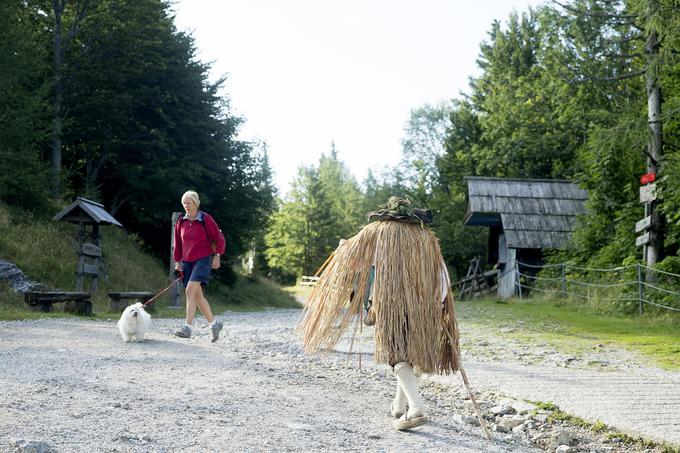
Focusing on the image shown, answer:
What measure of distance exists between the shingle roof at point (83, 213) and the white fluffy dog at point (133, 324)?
9.67 metres

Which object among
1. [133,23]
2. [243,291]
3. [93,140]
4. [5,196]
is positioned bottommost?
[243,291]

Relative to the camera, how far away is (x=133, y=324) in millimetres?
9898

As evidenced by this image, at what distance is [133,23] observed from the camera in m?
30.7

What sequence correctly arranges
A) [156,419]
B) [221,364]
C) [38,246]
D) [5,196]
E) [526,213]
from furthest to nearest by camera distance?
[526,213] < [5,196] < [38,246] < [221,364] < [156,419]

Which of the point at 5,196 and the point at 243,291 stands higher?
the point at 5,196

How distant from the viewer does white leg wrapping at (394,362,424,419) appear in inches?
213

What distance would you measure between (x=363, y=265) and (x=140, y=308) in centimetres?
508

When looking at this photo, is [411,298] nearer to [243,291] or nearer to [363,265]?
[363,265]

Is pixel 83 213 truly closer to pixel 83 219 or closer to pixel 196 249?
pixel 83 219

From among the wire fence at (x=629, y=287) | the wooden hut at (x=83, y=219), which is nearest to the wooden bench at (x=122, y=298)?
the wooden hut at (x=83, y=219)

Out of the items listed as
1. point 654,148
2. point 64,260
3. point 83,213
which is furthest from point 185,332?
point 64,260

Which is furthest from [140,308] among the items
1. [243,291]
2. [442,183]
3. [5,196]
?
[442,183]

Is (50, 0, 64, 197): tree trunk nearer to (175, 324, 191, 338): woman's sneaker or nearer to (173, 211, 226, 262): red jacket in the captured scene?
(175, 324, 191, 338): woman's sneaker

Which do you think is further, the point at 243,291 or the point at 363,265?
the point at 243,291
